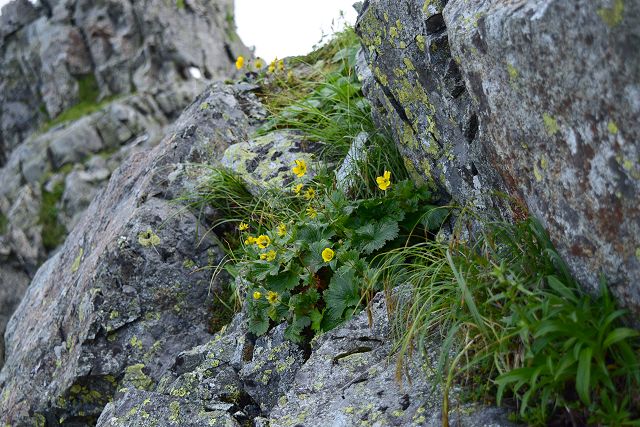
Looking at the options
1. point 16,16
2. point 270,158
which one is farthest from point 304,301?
point 16,16

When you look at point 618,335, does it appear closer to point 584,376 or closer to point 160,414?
point 584,376

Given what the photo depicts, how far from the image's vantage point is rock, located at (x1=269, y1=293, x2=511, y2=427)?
10.7ft

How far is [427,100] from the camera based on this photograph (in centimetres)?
449

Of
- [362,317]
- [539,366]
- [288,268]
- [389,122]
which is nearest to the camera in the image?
[539,366]

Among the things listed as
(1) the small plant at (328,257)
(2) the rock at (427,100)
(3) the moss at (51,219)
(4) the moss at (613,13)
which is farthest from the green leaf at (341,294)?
(3) the moss at (51,219)

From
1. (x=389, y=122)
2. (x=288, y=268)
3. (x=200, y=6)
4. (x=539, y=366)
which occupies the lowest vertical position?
(x=539, y=366)

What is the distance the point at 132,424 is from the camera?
4.39 meters

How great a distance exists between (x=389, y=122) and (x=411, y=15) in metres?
1.08

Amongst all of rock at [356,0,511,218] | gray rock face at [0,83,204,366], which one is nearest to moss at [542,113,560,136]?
rock at [356,0,511,218]

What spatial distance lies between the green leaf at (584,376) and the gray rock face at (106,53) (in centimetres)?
3656

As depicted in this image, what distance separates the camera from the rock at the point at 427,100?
410cm

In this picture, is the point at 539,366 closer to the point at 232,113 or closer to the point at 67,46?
the point at 232,113

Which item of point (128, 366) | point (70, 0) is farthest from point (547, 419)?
point (70, 0)

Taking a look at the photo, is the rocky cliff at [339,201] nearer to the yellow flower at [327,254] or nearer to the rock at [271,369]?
the rock at [271,369]
